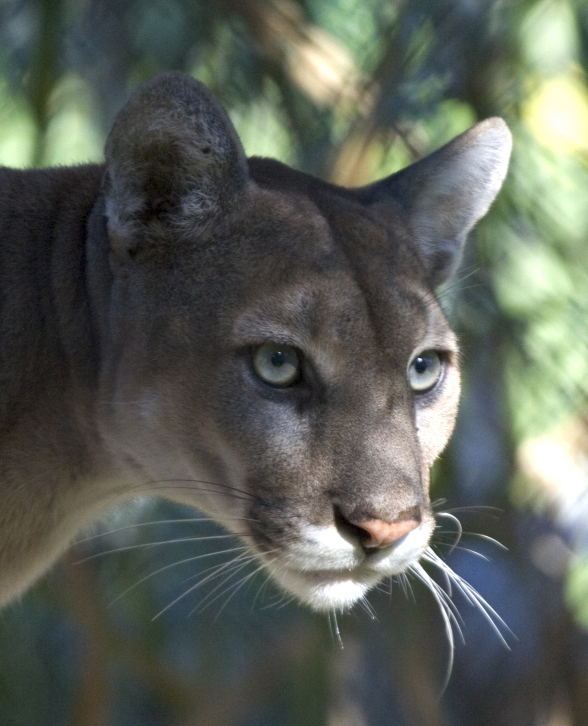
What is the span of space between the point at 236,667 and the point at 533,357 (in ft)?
5.63

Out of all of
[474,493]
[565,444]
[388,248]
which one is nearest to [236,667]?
[474,493]

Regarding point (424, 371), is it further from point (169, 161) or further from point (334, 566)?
point (169, 161)

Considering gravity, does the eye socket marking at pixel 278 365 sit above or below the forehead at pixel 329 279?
below

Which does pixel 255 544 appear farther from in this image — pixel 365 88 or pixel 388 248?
pixel 365 88

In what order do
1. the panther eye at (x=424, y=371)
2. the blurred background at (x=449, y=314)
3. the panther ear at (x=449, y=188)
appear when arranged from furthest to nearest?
the blurred background at (x=449, y=314), the panther ear at (x=449, y=188), the panther eye at (x=424, y=371)

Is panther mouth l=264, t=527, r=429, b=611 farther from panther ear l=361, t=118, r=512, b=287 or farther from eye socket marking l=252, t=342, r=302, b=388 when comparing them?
panther ear l=361, t=118, r=512, b=287

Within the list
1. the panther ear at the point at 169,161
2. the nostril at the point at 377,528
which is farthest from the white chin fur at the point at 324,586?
the panther ear at the point at 169,161

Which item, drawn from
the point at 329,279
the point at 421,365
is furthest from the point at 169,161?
the point at 421,365

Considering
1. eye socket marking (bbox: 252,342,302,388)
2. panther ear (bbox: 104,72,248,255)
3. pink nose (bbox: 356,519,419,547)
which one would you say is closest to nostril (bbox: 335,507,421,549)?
pink nose (bbox: 356,519,419,547)

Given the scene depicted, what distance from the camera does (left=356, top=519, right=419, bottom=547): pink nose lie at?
5.48ft

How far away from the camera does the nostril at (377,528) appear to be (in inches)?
65.8

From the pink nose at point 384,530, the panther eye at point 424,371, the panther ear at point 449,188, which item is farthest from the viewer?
the panther ear at point 449,188

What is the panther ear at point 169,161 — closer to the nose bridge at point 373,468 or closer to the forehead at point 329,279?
the forehead at point 329,279

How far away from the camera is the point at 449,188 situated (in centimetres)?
230
